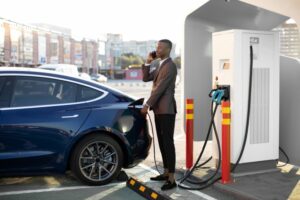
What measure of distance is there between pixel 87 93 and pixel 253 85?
2.33 m

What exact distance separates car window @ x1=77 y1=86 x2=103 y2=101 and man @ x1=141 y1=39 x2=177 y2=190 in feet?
2.39

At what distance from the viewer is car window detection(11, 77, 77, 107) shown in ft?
19.2

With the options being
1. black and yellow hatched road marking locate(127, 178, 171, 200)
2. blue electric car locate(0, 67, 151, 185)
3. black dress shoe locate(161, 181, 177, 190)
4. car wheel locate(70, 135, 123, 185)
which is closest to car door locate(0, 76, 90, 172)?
blue electric car locate(0, 67, 151, 185)

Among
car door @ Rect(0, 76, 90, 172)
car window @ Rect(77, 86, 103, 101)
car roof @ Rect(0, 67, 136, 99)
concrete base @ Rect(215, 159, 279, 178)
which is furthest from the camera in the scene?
concrete base @ Rect(215, 159, 279, 178)

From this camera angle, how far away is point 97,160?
6.12 m

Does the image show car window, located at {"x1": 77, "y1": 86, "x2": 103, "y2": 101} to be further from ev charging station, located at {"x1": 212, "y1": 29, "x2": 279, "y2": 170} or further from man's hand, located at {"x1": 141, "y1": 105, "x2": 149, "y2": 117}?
ev charging station, located at {"x1": 212, "y1": 29, "x2": 279, "y2": 170}

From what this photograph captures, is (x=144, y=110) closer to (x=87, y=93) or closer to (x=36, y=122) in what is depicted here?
(x=87, y=93)

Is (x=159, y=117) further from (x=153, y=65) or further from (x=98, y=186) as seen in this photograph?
(x=98, y=186)

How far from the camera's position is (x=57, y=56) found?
7375 centimetres

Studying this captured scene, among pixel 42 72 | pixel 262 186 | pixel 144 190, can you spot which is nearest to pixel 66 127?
pixel 42 72

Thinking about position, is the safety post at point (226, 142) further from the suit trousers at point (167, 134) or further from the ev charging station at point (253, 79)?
the suit trousers at point (167, 134)

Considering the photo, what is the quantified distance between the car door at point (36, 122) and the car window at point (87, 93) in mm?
97

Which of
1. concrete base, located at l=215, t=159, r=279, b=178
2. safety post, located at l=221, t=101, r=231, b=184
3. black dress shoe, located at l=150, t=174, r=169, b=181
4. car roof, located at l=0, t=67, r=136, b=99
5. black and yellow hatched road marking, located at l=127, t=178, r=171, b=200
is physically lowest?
black and yellow hatched road marking, located at l=127, t=178, r=171, b=200

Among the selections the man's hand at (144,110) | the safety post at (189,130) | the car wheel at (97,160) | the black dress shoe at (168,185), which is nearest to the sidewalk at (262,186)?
the safety post at (189,130)
